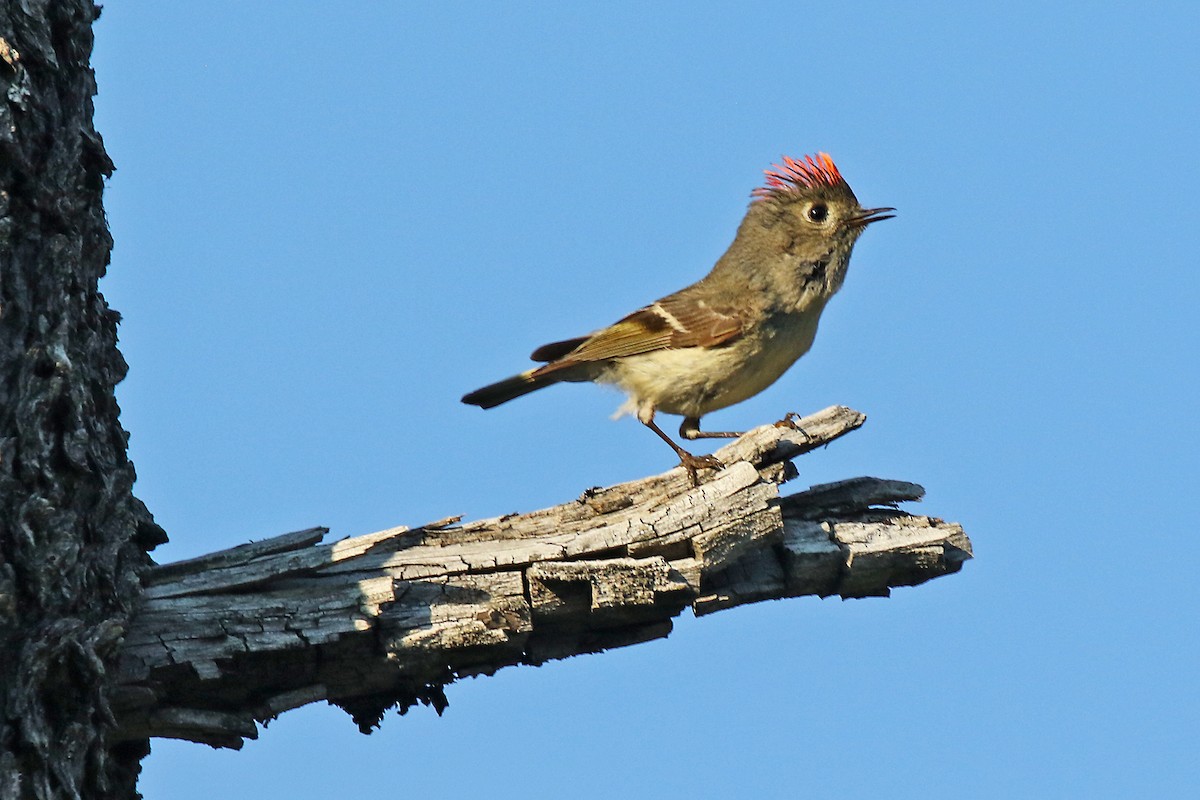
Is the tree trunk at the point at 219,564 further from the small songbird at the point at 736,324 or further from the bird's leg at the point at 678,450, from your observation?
the small songbird at the point at 736,324

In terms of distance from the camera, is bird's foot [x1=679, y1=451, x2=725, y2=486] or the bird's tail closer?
bird's foot [x1=679, y1=451, x2=725, y2=486]

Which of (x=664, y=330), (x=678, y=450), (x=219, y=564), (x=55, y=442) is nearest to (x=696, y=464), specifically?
(x=678, y=450)

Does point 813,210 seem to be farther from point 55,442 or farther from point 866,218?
Answer: point 55,442

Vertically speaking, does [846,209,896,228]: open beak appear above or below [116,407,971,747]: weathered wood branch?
above

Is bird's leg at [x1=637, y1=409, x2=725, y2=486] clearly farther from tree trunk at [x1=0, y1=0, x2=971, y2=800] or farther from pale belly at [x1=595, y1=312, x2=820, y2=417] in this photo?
tree trunk at [x1=0, y1=0, x2=971, y2=800]

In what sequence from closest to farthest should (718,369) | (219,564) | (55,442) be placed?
(55,442) → (219,564) → (718,369)

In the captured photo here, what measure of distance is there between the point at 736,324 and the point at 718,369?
0.27 metres

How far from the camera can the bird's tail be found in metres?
7.67

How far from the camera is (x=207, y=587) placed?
4.11m

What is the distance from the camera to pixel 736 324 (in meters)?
7.02

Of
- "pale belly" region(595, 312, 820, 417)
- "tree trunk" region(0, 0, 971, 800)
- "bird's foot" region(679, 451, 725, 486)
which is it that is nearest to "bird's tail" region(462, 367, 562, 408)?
"pale belly" region(595, 312, 820, 417)

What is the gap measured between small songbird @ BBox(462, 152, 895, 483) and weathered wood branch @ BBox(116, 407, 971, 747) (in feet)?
6.35

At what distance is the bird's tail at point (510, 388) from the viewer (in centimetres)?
767

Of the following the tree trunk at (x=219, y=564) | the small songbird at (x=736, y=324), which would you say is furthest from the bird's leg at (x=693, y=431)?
the tree trunk at (x=219, y=564)
